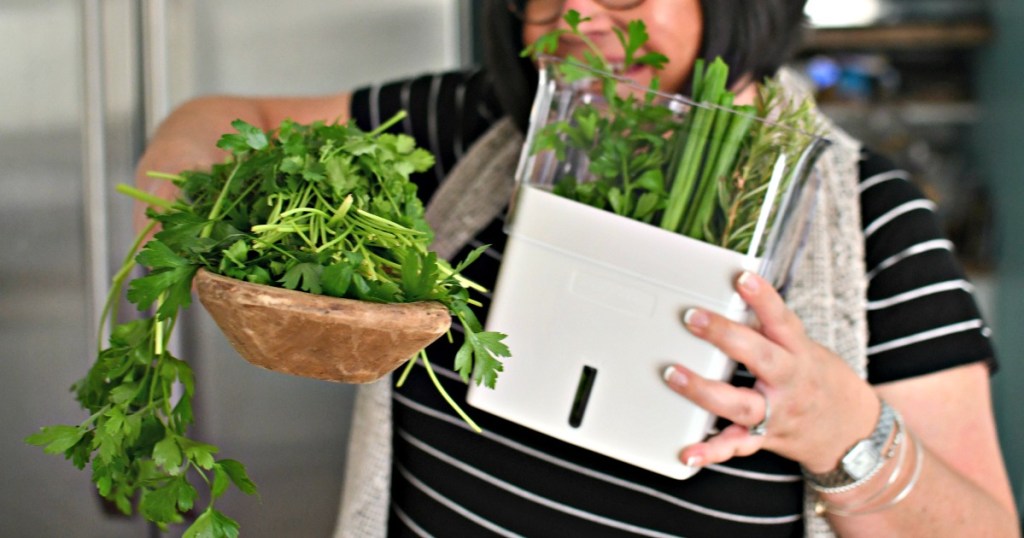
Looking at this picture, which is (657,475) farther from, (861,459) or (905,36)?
(905,36)

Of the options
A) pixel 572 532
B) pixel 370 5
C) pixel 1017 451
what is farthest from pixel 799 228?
pixel 1017 451

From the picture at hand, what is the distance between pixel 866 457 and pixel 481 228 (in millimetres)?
441

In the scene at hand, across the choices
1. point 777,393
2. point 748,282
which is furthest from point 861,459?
point 748,282

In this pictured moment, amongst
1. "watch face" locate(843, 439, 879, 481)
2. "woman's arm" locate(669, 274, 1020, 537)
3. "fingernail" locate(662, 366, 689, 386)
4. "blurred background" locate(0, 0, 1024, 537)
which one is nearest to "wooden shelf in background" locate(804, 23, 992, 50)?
"blurred background" locate(0, 0, 1024, 537)

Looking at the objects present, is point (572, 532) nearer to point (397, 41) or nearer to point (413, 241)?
point (413, 241)

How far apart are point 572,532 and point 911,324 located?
0.37 m

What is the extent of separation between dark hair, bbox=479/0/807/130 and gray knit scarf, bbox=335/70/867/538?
0.04 metres

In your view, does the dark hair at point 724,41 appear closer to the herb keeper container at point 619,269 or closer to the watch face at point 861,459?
the herb keeper container at point 619,269

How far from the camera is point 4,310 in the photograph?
46.4 inches

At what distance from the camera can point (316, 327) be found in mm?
515

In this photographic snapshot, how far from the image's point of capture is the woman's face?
85 centimetres

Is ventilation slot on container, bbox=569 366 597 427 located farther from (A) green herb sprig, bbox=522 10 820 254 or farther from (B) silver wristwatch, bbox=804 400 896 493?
(B) silver wristwatch, bbox=804 400 896 493

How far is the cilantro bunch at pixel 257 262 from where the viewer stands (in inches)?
21.1

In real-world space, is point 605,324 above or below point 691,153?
below
